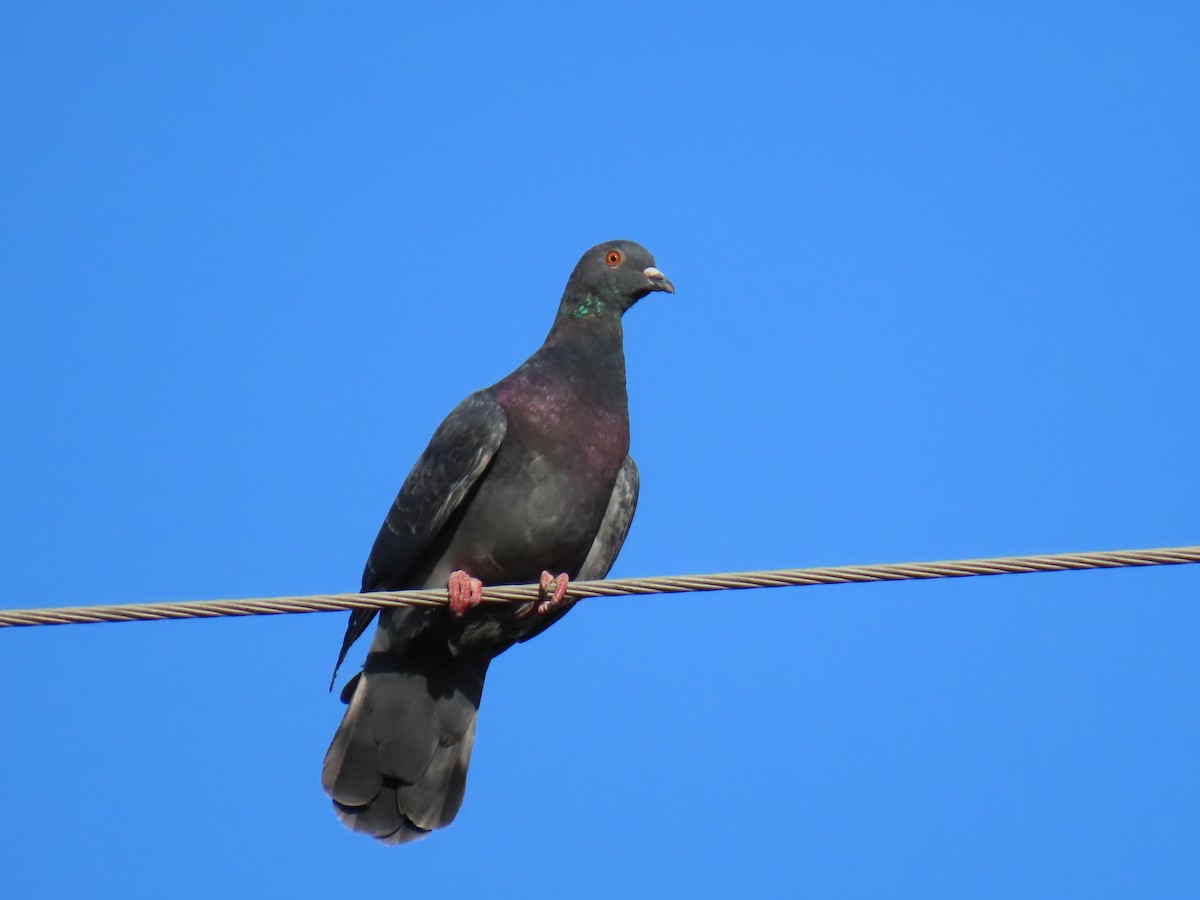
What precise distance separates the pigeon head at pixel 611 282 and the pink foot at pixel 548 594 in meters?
1.51

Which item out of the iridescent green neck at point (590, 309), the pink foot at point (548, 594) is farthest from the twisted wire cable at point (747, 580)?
the iridescent green neck at point (590, 309)

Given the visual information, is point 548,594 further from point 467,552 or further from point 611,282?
point 611,282

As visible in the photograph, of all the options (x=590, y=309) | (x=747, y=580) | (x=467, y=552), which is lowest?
(x=747, y=580)

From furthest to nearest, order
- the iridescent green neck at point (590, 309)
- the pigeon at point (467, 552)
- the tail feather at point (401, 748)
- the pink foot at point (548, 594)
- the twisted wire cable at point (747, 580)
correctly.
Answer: the iridescent green neck at point (590, 309) → the tail feather at point (401, 748) → the pigeon at point (467, 552) → the pink foot at point (548, 594) → the twisted wire cable at point (747, 580)

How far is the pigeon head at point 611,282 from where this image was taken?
25.6 ft

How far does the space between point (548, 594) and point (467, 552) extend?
3.47 feet

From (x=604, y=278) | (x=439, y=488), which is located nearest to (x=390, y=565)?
(x=439, y=488)

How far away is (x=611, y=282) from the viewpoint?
7.85m

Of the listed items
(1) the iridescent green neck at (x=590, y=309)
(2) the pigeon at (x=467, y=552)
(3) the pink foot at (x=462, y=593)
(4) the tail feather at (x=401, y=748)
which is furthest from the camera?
(1) the iridescent green neck at (x=590, y=309)

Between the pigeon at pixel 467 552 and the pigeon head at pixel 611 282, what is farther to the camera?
the pigeon head at pixel 611 282

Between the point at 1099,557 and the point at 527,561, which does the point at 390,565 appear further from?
the point at 1099,557

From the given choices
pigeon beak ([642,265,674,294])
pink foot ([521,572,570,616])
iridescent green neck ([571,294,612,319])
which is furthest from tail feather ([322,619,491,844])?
pigeon beak ([642,265,674,294])

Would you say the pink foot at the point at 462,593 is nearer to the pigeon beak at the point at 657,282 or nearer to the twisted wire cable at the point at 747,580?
the twisted wire cable at the point at 747,580

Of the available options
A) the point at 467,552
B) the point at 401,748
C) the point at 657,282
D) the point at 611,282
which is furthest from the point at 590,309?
the point at 401,748
